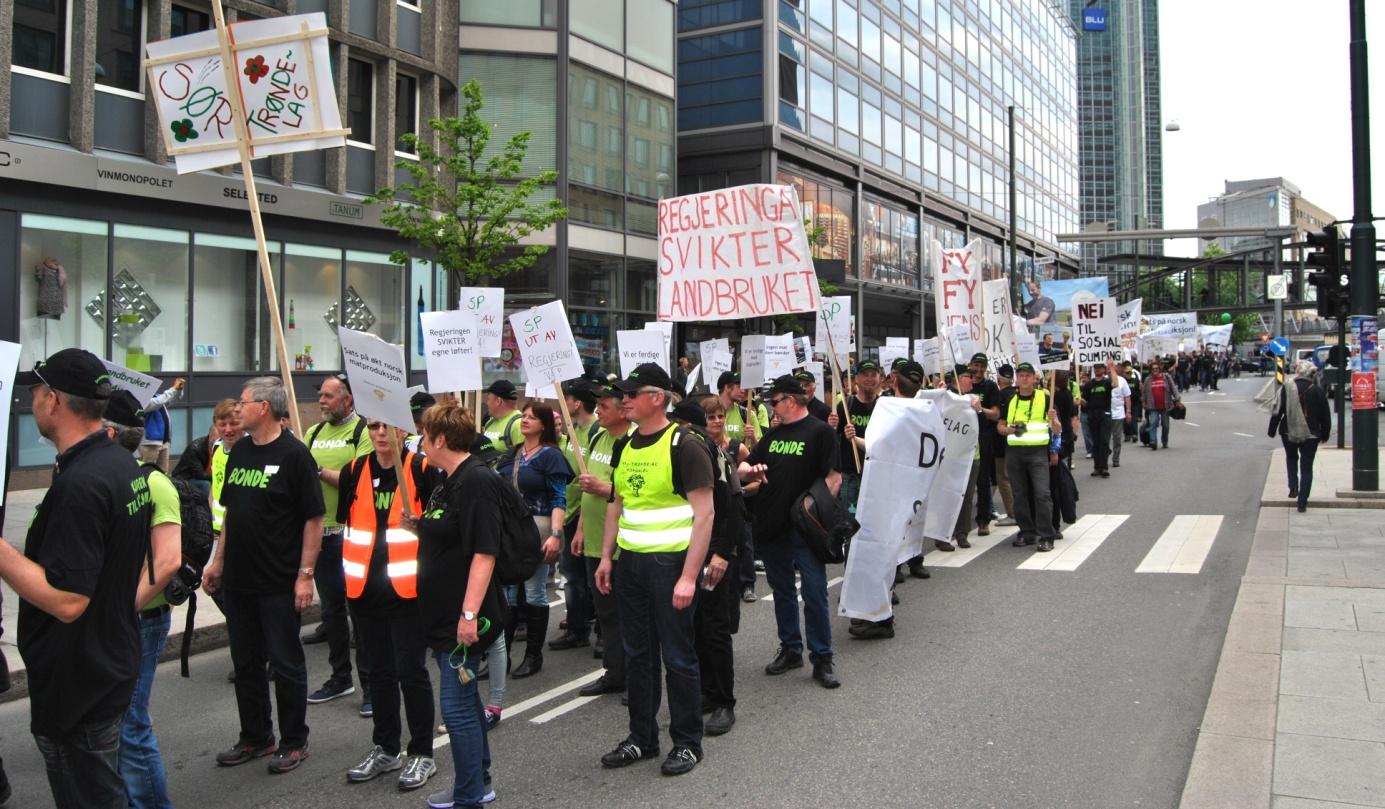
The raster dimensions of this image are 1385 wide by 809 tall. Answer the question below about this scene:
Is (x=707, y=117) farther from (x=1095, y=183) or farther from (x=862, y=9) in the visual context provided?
(x=1095, y=183)

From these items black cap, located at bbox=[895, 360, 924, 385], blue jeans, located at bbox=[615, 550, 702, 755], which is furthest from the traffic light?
blue jeans, located at bbox=[615, 550, 702, 755]

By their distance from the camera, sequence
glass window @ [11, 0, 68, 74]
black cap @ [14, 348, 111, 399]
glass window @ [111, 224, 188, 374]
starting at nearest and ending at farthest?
black cap @ [14, 348, 111, 399] < glass window @ [11, 0, 68, 74] < glass window @ [111, 224, 188, 374]

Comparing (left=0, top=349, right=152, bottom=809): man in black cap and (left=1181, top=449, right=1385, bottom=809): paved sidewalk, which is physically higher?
(left=0, top=349, right=152, bottom=809): man in black cap

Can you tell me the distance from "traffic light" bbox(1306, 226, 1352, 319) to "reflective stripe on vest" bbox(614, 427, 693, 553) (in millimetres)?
11665

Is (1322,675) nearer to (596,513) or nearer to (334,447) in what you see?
(596,513)

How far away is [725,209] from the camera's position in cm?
929

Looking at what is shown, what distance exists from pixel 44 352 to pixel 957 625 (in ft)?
46.7

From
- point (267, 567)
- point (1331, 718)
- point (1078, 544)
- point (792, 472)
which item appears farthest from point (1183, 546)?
point (267, 567)

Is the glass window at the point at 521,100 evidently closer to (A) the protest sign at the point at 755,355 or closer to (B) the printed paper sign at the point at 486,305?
(A) the protest sign at the point at 755,355

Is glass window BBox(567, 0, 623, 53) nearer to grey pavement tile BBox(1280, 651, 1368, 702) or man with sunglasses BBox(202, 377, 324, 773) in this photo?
man with sunglasses BBox(202, 377, 324, 773)

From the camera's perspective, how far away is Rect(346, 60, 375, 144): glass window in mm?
20750

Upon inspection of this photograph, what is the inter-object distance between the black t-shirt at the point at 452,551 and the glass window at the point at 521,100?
2157 cm

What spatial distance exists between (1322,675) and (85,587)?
20.4 ft

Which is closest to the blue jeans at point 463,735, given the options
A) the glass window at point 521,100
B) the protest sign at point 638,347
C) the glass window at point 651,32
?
the protest sign at point 638,347
